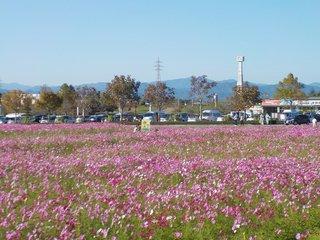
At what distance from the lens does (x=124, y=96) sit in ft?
300

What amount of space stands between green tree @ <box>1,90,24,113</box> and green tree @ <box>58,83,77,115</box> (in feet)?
26.3

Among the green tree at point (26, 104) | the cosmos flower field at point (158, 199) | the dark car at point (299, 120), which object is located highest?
the green tree at point (26, 104)

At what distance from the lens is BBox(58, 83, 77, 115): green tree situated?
111m

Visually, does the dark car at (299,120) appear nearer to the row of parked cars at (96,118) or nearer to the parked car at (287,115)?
the parked car at (287,115)

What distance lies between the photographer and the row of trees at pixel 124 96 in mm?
85537

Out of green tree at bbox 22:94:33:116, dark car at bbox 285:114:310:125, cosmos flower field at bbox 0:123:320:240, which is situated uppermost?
green tree at bbox 22:94:33:116

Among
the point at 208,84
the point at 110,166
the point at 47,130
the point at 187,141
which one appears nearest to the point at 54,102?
the point at 208,84

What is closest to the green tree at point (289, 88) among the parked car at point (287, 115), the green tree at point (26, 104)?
the parked car at point (287, 115)

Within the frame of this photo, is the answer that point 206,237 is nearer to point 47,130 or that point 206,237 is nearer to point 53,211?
point 53,211

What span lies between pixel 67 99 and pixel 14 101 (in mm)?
10392

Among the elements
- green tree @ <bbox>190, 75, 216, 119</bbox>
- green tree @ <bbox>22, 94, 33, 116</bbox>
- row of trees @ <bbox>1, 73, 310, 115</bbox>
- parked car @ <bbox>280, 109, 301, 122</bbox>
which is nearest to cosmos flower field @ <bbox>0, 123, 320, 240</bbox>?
parked car @ <bbox>280, 109, 301, 122</bbox>

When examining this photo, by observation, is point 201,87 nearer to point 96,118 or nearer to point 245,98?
point 245,98

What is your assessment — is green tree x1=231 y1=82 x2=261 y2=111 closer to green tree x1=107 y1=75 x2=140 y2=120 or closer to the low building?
green tree x1=107 y1=75 x2=140 y2=120

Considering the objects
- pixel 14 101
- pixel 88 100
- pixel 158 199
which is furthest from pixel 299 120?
pixel 14 101
